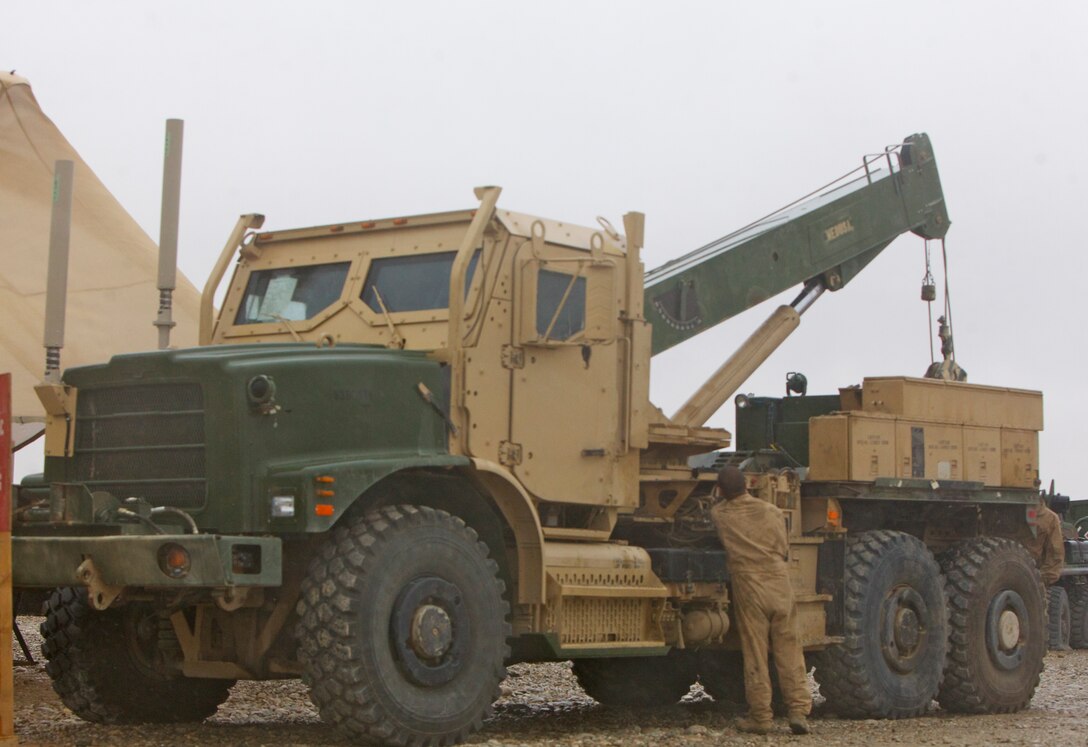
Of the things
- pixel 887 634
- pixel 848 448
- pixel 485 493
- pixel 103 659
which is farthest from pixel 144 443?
pixel 887 634

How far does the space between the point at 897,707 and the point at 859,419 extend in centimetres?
199

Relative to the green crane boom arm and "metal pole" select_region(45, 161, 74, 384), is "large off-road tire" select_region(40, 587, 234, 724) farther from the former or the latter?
the green crane boom arm

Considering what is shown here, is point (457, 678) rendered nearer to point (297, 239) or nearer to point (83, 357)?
point (297, 239)

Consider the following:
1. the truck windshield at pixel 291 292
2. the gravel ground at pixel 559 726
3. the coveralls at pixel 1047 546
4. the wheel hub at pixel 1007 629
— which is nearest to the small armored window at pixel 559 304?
the truck windshield at pixel 291 292

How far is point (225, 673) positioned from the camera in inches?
379

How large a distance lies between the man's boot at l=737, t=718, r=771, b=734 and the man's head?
1371 millimetres

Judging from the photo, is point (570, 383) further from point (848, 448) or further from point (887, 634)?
point (887, 634)

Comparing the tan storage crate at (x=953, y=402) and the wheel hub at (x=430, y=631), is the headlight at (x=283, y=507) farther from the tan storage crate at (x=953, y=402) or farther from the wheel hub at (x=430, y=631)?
the tan storage crate at (x=953, y=402)

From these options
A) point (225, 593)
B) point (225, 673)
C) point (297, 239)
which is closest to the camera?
point (225, 593)

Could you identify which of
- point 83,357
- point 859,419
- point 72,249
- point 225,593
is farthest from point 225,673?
point 72,249

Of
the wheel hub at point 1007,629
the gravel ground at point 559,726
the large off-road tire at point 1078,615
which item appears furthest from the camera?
the large off-road tire at point 1078,615

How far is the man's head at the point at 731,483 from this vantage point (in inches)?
450

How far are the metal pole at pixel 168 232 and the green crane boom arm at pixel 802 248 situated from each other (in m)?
3.17

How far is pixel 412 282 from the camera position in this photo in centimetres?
1064
